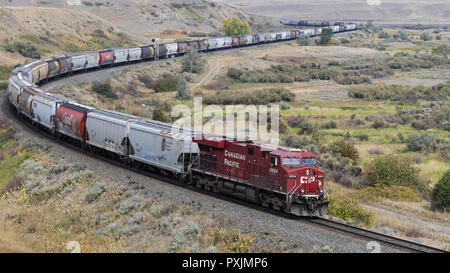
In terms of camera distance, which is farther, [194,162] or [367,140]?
[367,140]

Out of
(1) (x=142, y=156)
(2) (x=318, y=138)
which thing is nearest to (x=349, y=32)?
(2) (x=318, y=138)

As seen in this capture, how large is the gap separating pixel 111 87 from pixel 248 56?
43.6 m

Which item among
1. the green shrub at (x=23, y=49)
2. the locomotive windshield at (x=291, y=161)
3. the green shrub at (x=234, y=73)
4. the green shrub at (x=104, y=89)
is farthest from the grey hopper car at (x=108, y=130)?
the green shrub at (x=23, y=49)

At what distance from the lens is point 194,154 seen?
2647 cm

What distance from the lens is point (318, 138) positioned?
4047 centimetres

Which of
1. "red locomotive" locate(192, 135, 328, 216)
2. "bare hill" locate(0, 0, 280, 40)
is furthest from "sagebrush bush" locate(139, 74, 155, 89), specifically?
"bare hill" locate(0, 0, 280, 40)

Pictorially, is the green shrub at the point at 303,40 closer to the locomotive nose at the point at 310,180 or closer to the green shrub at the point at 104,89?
the green shrub at the point at 104,89

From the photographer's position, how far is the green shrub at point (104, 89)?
59.8 metres

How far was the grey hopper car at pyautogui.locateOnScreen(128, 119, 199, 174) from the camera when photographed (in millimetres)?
26484

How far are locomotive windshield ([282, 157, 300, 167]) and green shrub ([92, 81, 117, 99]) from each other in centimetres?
4117

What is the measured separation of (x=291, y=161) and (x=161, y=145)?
27.4 feet

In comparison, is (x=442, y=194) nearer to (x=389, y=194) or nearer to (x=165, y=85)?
(x=389, y=194)

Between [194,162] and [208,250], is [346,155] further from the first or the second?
[208,250]

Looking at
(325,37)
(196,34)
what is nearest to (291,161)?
(325,37)
